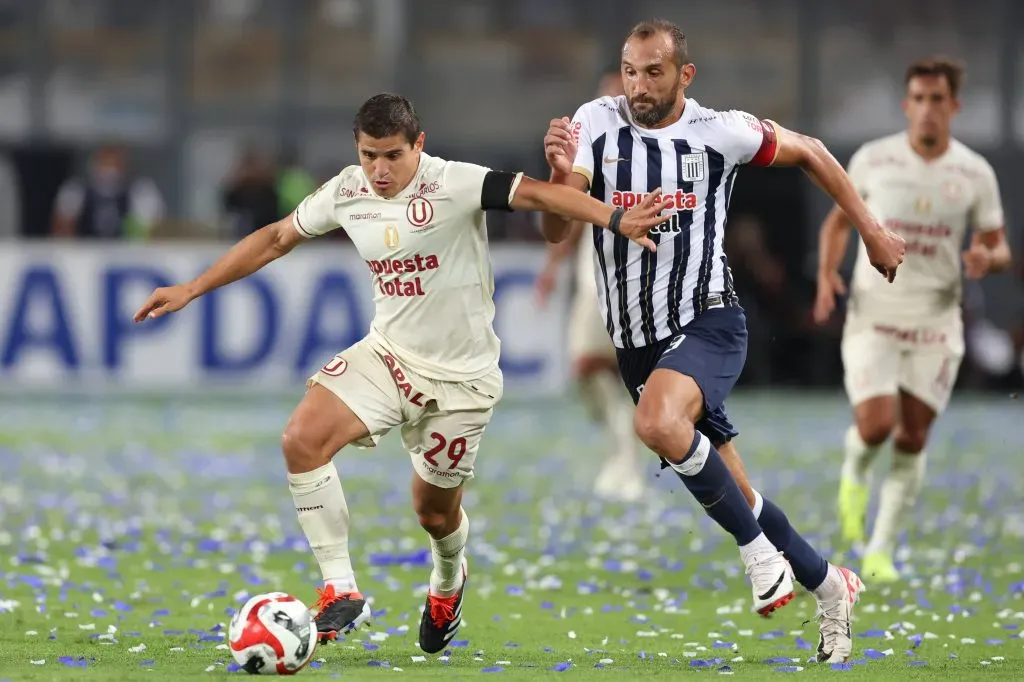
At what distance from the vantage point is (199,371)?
18438mm

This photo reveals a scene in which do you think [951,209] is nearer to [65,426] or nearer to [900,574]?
[900,574]

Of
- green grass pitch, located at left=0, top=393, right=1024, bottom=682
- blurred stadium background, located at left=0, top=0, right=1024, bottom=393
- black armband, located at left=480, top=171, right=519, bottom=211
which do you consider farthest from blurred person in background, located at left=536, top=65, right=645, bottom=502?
blurred stadium background, located at left=0, top=0, right=1024, bottom=393

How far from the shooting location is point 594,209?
652cm

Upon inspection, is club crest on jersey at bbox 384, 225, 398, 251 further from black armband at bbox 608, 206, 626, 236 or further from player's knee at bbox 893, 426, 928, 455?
player's knee at bbox 893, 426, 928, 455

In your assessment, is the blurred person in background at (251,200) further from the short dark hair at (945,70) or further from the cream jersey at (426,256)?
the cream jersey at (426,256)

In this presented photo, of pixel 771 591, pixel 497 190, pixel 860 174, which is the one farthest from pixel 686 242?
pixel 860 174

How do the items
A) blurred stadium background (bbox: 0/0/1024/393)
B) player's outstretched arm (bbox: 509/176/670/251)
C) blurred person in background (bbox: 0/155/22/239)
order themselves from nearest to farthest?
player's outstretched arm (bbox: 509/176/670/251)
blurred person in background (bbox: 0/155/22/239)
blurred stadium background (bbox: 0/0/1024/393)

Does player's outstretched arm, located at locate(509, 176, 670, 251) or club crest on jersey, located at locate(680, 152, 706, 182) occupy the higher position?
club crest on jersey, located at locate(680, 152, 706, 182)

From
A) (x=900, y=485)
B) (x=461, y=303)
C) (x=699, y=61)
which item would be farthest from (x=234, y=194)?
(x=461, y=303)

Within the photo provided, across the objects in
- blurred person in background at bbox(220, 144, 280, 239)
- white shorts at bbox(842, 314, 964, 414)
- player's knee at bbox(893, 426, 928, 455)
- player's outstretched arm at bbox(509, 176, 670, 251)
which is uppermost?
blurred person in background at bbox(220, 144, 280, 239)

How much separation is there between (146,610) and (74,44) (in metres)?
17.0

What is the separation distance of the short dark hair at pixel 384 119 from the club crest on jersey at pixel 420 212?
0.24 m

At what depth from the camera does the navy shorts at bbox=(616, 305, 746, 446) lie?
691 centimetres

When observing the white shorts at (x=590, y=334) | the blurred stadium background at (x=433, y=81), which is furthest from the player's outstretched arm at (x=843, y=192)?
the blurred stadium background at (x=433, y=81)
